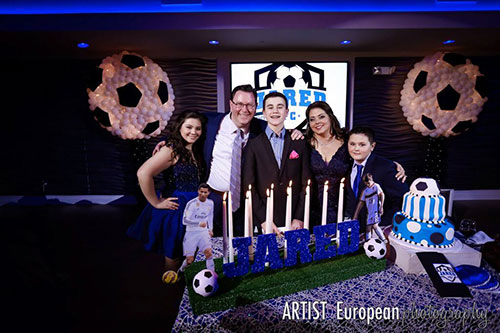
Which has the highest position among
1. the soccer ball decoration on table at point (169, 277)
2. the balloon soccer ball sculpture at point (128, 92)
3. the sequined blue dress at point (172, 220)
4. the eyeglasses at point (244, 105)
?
the balloon soccer ball sculpture at point (128, 92)

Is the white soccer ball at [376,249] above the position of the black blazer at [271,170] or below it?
below

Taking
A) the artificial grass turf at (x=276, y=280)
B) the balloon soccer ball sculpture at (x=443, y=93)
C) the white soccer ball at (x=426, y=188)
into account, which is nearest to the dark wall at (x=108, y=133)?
the balloon soccer ball sculpture at (x=443, y=93)

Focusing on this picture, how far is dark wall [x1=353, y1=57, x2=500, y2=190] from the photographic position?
515 cm

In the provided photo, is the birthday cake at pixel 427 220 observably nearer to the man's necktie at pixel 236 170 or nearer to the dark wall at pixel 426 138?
the man's necktie at pixel 236 170

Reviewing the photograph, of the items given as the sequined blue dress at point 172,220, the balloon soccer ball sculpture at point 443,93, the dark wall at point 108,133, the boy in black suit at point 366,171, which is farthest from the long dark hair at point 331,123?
the dark wall at point 108,133

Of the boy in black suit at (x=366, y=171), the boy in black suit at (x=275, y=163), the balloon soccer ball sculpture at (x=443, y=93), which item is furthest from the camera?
the balloon soccer ball sculpture at (x=443, y=93)

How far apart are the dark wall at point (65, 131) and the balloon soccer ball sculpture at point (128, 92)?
59 cm

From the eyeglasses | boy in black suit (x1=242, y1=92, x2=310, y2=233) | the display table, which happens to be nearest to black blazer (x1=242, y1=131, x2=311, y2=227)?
boy in black suit (x1=242, y1=92, x2=310, y2=233)

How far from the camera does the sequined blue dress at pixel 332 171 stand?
264 centimetres

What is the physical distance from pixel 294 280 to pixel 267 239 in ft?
0.75

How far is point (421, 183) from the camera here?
5.45ft

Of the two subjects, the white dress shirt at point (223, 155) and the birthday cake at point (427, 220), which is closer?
the birthday cake at point (427, 220)

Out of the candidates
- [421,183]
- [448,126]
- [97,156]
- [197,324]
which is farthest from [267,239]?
[97,156]

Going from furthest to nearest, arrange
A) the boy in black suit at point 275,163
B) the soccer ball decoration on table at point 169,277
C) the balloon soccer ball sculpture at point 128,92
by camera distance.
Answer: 1. the balloon soccer ball sculpture at point 128,92
2. the soccer ball decoration on table at point 169,277
3. the boy in black suit at point 275,163
